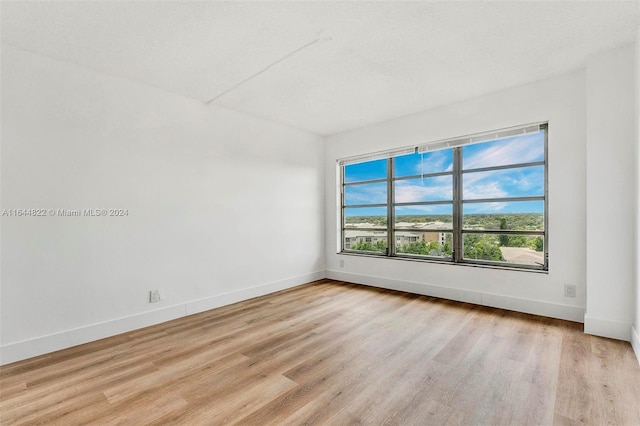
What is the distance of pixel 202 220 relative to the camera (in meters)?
3.75

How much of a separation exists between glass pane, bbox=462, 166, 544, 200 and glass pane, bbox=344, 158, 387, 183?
1343 mm

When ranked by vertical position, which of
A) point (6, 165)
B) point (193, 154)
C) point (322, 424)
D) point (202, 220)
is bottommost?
point (322, 424)

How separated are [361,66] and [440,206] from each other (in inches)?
92.3

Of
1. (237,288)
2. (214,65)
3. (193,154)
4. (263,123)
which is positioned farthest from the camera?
(263,123)

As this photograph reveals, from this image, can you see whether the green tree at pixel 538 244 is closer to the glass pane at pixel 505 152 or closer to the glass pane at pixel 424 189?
the glass pane at pixel 505 152

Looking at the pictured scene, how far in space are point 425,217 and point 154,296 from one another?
12.3ft

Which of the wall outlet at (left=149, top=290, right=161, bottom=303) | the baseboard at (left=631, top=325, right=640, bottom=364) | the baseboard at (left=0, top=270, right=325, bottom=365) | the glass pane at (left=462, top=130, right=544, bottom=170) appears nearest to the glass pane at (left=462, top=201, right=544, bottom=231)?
the glass pane at (left=462, top=130, right=544, bottom=170)

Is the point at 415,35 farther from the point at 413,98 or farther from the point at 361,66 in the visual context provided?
the point at 413,98

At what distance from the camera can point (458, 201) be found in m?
4.14

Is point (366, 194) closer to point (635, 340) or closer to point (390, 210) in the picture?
point (390, 210)

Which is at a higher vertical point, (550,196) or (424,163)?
(424,163)

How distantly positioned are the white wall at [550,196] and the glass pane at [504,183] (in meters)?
0.22

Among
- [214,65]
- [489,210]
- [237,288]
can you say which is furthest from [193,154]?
[489,210]

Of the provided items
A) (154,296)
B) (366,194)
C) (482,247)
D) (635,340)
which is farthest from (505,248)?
(154,296)
